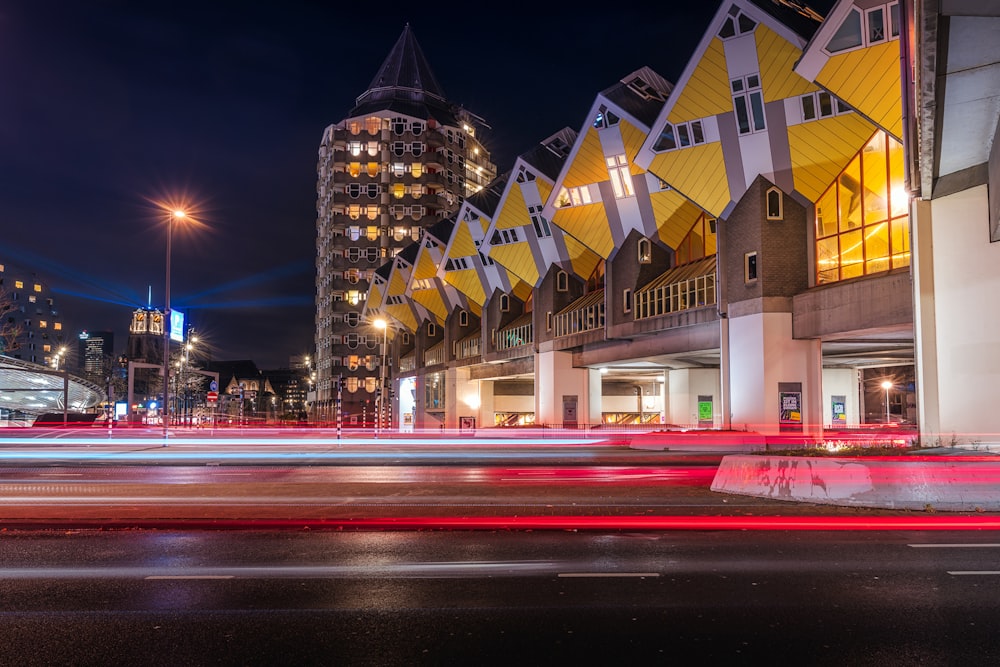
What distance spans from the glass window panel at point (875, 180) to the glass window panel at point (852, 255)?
32.7 inches

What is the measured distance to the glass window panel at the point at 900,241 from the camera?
85.1 feet

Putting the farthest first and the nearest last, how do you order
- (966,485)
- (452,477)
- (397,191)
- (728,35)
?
(397,191)
(728,35)
(452,477)
(966,485)

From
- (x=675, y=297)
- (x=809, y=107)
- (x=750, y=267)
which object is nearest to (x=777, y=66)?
(x=809, y=107)

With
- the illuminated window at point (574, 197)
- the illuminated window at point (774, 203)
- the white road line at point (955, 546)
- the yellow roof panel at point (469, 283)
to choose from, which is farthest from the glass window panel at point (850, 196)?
the yellow roof panel at point (469, 283)

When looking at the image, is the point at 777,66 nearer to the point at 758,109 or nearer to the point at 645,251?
the point at 758,109

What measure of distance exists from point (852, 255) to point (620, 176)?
43.6 feet

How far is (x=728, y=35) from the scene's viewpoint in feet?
98.5

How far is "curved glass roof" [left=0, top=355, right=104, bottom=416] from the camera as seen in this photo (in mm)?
52500

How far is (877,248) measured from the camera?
27.3 meters

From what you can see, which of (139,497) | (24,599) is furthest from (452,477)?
(24,599)

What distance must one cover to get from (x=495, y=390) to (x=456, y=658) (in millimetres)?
62584

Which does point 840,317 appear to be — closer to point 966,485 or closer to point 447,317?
point 966,485

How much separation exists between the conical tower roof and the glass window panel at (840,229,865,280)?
90820mm

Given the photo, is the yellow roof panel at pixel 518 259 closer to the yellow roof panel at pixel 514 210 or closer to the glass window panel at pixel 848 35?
the yellow roof panel at pixel 514 210
